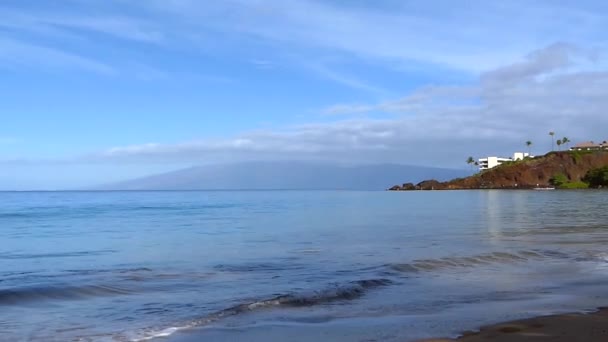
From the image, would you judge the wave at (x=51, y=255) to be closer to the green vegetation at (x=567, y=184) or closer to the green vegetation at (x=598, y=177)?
the green vegetation at (x=598, y=177)

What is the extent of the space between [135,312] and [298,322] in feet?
12.3

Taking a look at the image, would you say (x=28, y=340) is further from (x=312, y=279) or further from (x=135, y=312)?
(x=312, y=279)

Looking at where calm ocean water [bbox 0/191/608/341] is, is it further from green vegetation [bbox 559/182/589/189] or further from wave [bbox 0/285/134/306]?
green vegetation [bbox 559/182/589/189]

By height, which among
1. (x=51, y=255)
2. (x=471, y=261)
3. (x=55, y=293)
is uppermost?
(x=51, y=255)

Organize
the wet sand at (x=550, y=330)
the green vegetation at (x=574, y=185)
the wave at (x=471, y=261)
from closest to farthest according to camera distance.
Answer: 1. the wet sand at (x=550, y=330)
2. the wave at (x=471, y=261)
3. the green vegetation at (x=574, y=185)

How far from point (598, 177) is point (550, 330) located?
633 ft

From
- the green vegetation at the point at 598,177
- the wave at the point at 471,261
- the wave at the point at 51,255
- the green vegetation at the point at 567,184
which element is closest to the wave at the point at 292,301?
the wave at the point at 471,261

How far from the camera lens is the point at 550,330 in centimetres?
987

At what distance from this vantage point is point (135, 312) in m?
12.9

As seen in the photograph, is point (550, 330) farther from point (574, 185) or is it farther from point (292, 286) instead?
point (574, 185)

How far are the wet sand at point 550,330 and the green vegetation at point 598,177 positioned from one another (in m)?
187

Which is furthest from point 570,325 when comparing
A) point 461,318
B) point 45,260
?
point 45,260

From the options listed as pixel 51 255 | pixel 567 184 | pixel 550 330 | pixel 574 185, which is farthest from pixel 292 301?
pixel 567 184

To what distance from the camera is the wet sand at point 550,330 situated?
9.29m
